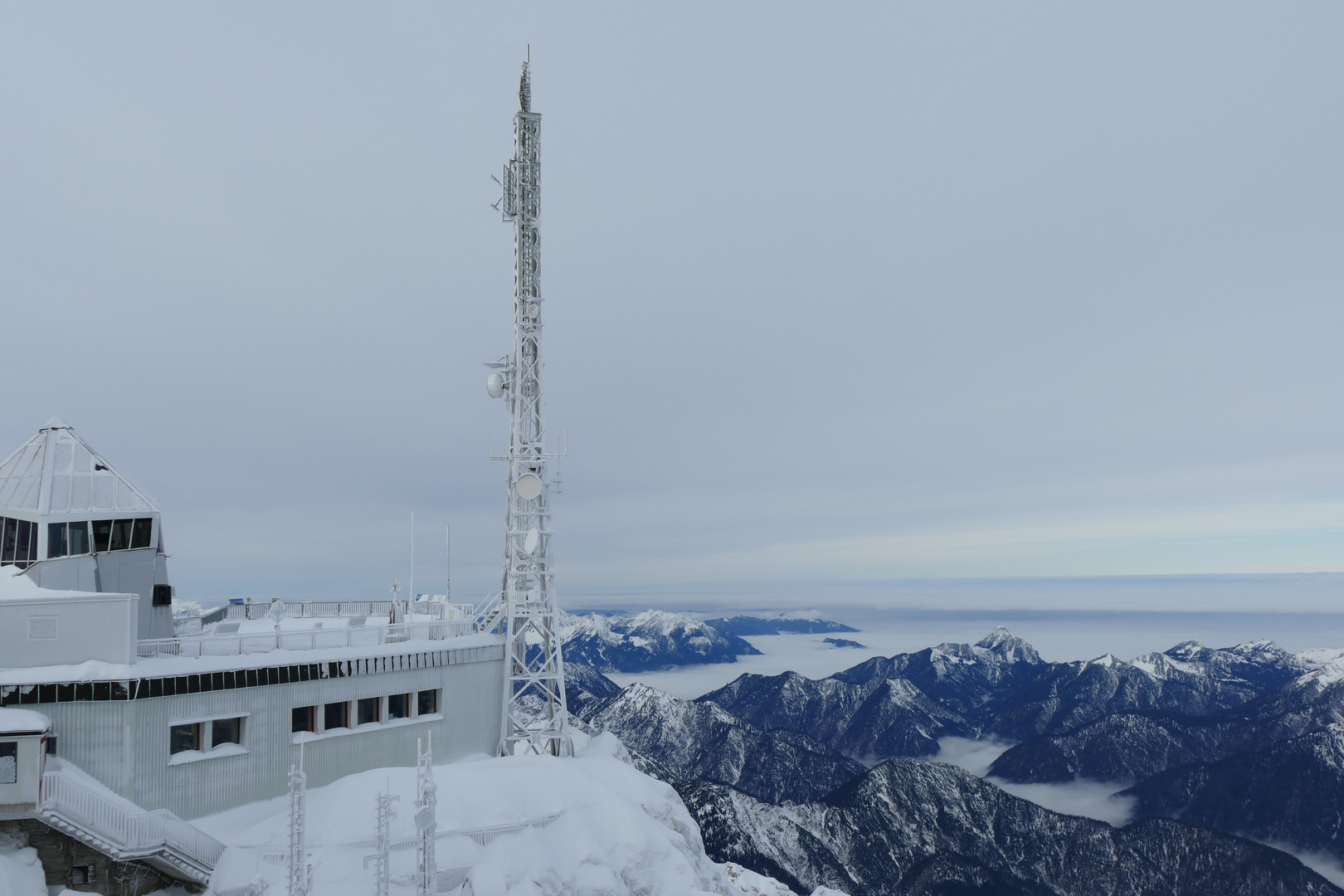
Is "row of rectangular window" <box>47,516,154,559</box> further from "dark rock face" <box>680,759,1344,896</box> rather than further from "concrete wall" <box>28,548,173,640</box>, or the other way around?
"dark rock face" <box>680,759,1344,896</box>

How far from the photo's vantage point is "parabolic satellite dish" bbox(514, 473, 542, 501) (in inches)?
1475

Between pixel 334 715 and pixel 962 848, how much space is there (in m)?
157

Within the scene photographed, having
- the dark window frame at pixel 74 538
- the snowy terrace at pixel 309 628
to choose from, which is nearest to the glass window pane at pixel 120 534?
the dark window frame at pixel 74 538

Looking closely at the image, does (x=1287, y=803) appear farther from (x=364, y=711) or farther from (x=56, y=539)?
(x=56, y=539)

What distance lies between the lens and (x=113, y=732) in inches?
957

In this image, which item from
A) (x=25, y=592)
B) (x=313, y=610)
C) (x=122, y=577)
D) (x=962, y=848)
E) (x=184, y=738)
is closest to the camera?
(x=25, y=592)

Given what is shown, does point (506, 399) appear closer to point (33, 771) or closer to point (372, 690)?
point (372, 690)

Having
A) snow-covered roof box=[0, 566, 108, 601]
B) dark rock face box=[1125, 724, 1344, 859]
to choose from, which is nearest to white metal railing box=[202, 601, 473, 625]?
snow-covered roof box=[0, 566, 108, 601]

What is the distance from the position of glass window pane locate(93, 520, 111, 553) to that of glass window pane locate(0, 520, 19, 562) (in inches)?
111

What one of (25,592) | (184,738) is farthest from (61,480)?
(184,738)

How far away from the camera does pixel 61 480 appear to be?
3073 centimetres

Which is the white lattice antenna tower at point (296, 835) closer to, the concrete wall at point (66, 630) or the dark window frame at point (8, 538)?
the concrete wall at point (66, 630)

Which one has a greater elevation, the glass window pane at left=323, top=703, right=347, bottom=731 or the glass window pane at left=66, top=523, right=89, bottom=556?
the glass window pane at left=66, top=523, right=89, bottom=556

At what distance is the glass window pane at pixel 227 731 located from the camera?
27047 mm
